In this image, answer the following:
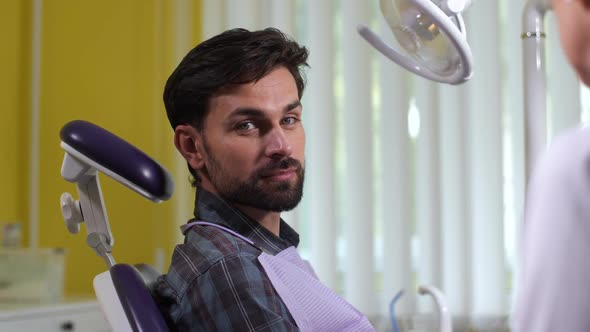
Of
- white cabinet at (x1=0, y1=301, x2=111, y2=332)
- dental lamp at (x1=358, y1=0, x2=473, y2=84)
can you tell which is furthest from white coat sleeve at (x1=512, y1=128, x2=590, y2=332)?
white cabinet at (x1=0, y1=301, x2=111, y2=332)

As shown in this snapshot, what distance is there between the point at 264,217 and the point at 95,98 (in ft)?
6.48

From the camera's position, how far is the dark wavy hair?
48.3 inches

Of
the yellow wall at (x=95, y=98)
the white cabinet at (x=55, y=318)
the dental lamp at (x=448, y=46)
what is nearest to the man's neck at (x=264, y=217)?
the dental lamp at (x=448, y=46)

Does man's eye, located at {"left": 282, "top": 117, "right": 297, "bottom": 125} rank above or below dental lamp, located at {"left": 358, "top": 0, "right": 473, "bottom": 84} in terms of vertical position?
below

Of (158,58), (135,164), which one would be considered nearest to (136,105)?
(158,58)

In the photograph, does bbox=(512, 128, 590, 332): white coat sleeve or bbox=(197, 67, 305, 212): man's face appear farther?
bbox=(197, 67, 305, 212): man's face

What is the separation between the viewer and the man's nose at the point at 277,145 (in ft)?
3.99

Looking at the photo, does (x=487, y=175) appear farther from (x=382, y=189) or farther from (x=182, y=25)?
(x=182, y=25)

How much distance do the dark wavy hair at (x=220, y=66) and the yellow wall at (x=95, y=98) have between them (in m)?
1.72

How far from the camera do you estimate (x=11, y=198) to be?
2871 mm

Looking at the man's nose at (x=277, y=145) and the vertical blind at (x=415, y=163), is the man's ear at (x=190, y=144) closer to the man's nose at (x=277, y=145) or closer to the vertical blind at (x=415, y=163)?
the man's nose at (x=277, y=145)

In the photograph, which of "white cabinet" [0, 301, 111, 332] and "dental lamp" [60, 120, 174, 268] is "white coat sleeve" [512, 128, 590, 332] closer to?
"dental lamp" [60, 120, 174, 268]

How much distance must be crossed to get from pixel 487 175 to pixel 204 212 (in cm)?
141

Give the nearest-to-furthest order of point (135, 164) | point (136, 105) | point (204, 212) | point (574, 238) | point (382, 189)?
1. point (574, 238)
2. point (135, 164)
3. point (204, 212)
4. point (382, 189)
5. point (136, 105)
